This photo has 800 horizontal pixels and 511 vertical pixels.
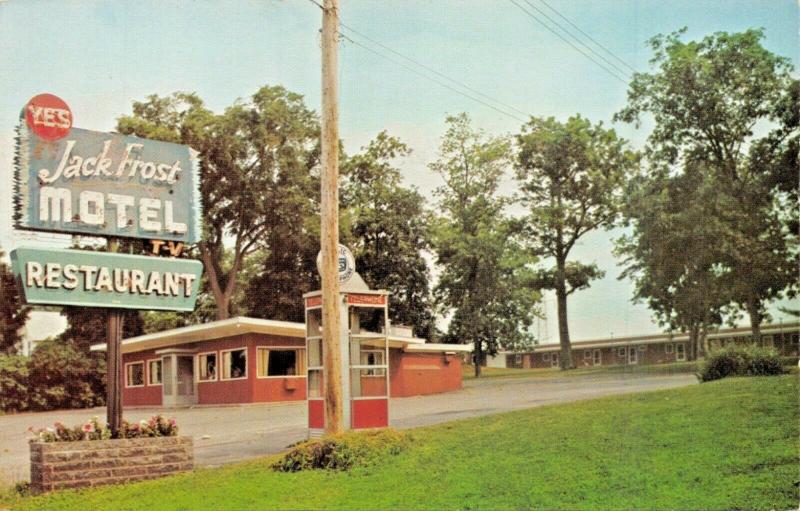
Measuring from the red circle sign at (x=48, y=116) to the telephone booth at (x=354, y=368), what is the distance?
534 cm

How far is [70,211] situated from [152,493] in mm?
4653

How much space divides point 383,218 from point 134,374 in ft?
45.7

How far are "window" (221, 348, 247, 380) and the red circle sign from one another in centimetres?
2039

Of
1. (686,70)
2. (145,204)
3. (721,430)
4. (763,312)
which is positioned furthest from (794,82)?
(145,204)

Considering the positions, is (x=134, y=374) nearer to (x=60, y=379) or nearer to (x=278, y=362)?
(x=60, y=379)

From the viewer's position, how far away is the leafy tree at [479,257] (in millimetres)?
44344

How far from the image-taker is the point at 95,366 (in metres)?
45.3

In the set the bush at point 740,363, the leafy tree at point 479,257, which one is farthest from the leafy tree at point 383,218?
the bush at point 740,363

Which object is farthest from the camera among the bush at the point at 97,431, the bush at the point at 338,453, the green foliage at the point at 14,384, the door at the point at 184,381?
the green foliage at the point at 14,384

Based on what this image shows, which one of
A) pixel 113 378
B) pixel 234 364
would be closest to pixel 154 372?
pixel 234 364

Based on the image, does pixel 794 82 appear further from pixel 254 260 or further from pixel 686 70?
pixel 254 260

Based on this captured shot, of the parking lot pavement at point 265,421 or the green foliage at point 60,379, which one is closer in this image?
the parking lot pavement at point 265,421

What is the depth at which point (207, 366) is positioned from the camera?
121ft

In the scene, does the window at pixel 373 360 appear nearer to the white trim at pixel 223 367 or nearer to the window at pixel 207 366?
the white trim at pixel 223 367
